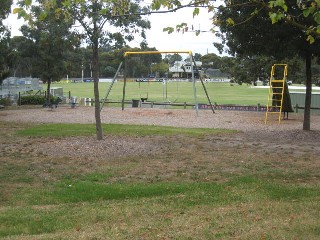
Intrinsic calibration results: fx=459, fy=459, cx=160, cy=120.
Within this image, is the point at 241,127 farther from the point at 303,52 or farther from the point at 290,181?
the point at 290,181

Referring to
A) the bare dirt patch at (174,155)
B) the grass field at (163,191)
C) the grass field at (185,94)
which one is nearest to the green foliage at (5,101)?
the grass field at (185,94)

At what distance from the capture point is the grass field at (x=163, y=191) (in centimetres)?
511

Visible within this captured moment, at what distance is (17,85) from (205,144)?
2897cm

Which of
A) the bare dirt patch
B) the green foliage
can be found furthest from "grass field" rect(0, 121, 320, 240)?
the green foliage

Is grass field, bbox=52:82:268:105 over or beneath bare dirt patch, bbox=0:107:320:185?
beneath

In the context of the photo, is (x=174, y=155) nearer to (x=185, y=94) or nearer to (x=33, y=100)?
(x=33, y=100)

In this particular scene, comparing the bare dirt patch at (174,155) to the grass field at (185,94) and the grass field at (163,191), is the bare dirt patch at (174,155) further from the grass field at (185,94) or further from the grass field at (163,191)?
the grass field at (185,94)

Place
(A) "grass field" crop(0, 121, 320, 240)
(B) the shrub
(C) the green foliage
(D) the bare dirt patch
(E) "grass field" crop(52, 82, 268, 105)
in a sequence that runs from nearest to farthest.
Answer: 1. (A) "grass field" crop(0, 121, 320, 240)
2. (D) the bare dirt patch
3. (C) the green foliage
4. (B) the shrub
5. (E) "grass field" crop(52, 82, 268, 105)

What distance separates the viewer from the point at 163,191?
25.3 feet

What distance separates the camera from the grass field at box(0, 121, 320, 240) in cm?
511

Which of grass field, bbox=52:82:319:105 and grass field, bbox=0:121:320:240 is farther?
grass field, bbox=52:82:319:105

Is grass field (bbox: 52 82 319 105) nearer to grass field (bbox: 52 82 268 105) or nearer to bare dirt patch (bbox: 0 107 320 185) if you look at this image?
grass field (bbox: 52 82 268 105)

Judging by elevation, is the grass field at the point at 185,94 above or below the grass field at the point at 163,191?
below

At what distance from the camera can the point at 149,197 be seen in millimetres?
7328
